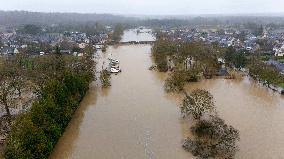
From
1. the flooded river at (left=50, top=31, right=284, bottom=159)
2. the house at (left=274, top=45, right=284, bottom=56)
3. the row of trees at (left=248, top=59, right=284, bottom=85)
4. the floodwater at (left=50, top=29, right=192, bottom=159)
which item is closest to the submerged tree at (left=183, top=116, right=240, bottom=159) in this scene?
the flooded river at (left=50, top=31, right=284, bottom=159)

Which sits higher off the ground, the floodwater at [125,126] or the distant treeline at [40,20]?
the distant treeline at [40,20]

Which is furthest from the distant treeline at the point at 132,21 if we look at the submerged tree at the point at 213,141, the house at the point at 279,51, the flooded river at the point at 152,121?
the submerged tree at the point at 213,141

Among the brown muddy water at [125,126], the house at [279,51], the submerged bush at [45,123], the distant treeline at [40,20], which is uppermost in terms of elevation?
the distant treeline at [40,20]

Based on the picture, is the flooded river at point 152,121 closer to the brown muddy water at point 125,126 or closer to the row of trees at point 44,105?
the brown muddy water at point 125,126

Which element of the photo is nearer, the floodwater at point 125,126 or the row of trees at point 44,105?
the row of trees at point 44,105

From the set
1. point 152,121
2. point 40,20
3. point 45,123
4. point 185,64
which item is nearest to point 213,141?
point 152,121

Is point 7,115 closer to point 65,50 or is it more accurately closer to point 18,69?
point 18,69

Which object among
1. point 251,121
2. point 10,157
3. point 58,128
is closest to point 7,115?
point 58,128

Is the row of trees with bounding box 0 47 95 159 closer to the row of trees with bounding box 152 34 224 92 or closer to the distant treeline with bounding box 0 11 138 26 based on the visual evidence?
the row of trees with bounding box 152 34 224 92
